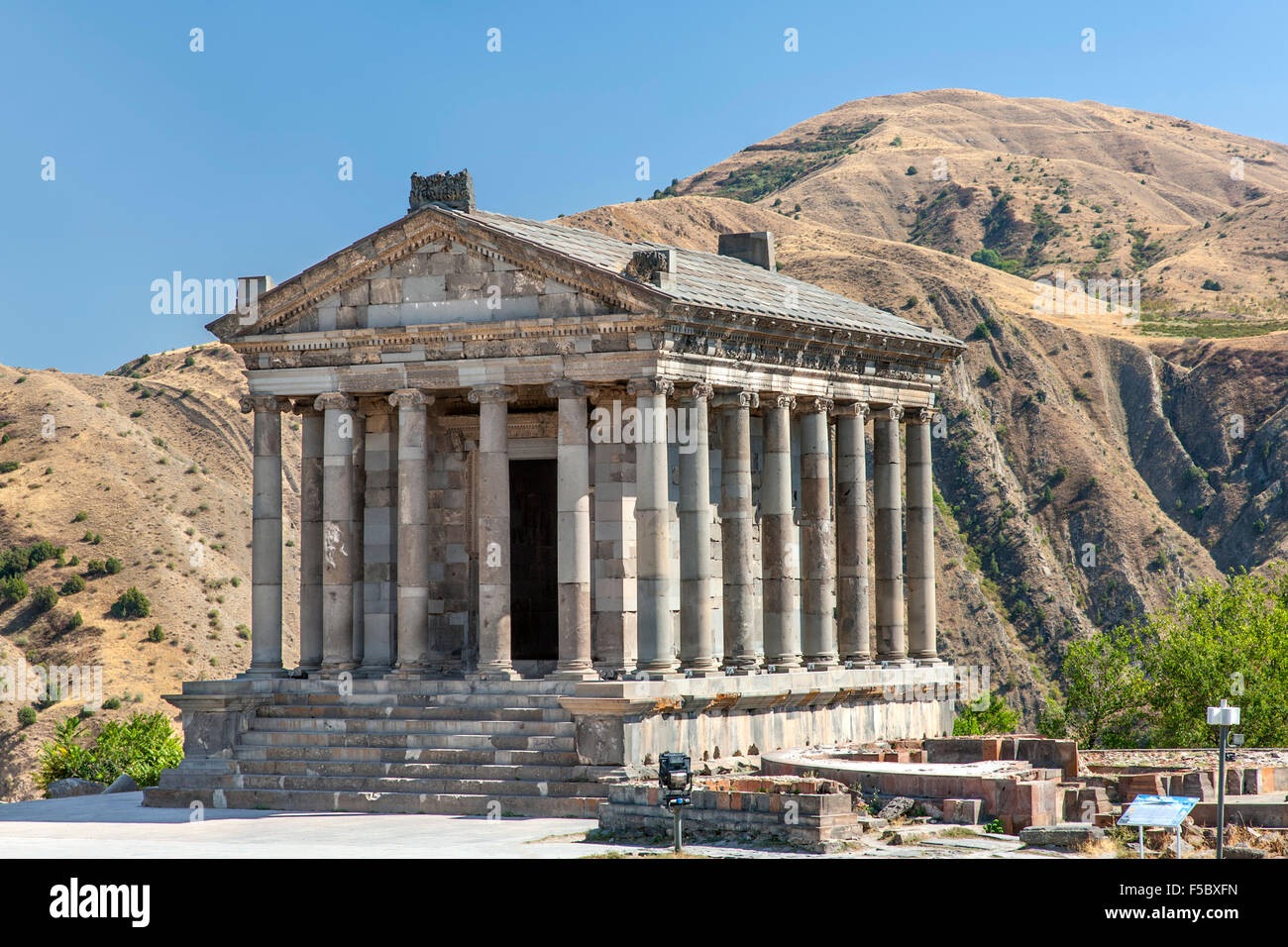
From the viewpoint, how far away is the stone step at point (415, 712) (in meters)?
35.2

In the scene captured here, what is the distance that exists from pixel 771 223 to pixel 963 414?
39919mm

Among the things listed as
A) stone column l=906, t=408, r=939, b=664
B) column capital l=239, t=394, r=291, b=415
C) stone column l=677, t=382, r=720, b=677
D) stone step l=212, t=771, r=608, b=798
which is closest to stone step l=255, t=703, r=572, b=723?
stone step l=212, t=771, r=608, b=798

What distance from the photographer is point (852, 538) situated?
45.0 metres

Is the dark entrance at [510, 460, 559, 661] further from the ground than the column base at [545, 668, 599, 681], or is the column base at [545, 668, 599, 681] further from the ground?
the dark entrance at [510, 460, 559, 661]

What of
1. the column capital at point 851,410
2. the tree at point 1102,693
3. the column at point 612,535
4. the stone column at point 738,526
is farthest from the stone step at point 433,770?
the tree at point 1102,693

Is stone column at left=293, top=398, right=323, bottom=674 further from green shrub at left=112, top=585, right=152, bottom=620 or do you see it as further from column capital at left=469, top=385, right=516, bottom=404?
green shrub at left=112, top=585, right=152, bottom=620

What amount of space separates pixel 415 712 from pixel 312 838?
24.4 feet

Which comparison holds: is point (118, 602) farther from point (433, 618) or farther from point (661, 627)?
point (661, 627)

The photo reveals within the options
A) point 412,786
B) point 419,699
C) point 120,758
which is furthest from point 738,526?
point 120,758

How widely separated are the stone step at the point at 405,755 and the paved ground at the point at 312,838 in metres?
1.89

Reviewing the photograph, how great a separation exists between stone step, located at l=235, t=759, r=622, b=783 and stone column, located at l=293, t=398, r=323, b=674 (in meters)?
4.52

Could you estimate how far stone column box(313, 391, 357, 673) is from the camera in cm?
3947

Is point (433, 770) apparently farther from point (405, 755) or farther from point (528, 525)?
point (528, 525)

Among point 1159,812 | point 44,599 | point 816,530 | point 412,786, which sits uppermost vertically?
point 816,530
